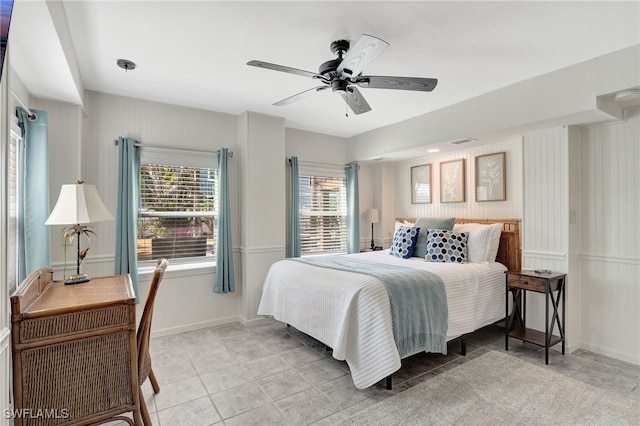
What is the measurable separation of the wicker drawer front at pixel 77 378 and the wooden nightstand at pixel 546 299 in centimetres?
322

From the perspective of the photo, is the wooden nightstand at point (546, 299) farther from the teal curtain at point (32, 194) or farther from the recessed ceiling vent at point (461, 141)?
the teal curtain at point (32, 194)

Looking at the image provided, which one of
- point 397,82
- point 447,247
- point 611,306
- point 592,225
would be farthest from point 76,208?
point 611,306

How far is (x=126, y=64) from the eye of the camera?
2697 millimetres

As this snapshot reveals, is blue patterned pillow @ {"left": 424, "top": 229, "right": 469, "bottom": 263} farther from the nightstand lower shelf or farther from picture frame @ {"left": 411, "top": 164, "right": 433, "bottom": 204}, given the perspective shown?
picture frame @ {"left": 411, "top": 164, "right": 433, "bottom": 204}

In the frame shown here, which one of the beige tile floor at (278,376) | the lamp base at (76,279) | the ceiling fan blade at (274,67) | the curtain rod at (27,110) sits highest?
the ceiling fan blade at (274,67)

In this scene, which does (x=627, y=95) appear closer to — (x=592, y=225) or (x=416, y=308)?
(x=592, y=225)

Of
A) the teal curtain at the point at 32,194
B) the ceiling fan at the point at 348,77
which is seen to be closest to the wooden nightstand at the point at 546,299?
the ceiling fan at the point at 348,77

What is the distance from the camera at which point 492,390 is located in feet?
7.95

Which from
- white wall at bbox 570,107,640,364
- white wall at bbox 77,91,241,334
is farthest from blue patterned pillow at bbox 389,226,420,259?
white wall at bbox 77,91,241,334

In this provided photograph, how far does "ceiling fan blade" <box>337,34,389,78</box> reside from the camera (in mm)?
1771

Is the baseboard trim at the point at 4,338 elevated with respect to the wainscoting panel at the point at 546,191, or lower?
lower

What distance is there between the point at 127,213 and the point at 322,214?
2.64 meters

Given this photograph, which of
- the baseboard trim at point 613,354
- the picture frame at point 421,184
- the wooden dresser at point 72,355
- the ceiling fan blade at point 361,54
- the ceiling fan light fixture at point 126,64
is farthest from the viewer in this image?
the picture frame at point 421,184

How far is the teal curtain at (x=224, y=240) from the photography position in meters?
3.87
